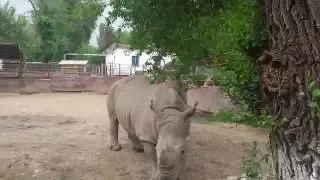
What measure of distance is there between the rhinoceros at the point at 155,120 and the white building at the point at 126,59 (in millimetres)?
428

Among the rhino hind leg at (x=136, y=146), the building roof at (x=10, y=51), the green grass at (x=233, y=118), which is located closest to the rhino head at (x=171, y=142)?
the rhino hind leg at (x=136, y=146)

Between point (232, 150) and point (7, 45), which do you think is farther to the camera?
point (7, 45)

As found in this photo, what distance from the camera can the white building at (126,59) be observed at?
1028 cm

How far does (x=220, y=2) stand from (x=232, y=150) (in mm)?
5256

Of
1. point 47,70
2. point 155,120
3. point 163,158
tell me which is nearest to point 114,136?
point 155,120

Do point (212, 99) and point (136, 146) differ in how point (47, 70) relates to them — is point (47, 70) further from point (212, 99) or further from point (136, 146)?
point (136, 146)

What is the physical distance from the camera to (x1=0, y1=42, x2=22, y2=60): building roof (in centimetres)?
2980

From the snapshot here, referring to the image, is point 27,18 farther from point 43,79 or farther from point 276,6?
point 276,6

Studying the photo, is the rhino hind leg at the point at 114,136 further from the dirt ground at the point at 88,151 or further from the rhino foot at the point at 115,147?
the dirt ground at the point at 88,151

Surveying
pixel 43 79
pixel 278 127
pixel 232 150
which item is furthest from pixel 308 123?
pixel 43 79

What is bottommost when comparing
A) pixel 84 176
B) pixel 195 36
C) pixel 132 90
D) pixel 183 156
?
pixel 84 176

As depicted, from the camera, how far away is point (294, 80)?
352 cm

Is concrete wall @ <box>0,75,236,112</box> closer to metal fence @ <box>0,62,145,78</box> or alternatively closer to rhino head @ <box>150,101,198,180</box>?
metal fence @ <box>0,62,145,78</box>

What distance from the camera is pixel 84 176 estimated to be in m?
8.38
